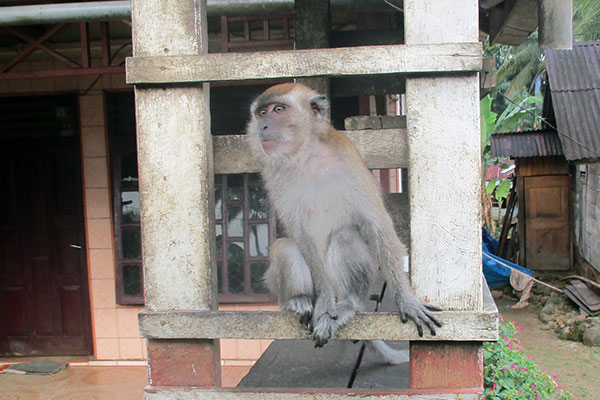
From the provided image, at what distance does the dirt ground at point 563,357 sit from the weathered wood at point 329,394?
4759mm

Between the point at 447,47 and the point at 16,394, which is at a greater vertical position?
the point at 447,47

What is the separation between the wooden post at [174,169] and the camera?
2.02m

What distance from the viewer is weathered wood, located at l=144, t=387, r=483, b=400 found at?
1968mm

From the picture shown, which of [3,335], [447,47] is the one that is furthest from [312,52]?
[3,335]

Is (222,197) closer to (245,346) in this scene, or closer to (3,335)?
(245,346)

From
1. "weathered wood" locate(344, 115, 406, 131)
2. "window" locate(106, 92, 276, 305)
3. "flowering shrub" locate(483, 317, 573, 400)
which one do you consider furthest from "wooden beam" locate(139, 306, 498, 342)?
"window" locate(106, 92, 276, 305)

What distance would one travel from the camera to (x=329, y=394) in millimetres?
1982

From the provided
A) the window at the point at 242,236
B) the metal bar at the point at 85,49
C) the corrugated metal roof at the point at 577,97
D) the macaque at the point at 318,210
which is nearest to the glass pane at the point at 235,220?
the window at the point at 242,236

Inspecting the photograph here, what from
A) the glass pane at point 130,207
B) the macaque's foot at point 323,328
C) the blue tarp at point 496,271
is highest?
the glass pane at point 130,207

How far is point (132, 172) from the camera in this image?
5836mm

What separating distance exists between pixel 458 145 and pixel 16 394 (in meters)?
5.39

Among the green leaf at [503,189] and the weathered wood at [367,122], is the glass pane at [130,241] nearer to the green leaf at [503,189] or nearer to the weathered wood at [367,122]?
the weathered wood at [367,122]

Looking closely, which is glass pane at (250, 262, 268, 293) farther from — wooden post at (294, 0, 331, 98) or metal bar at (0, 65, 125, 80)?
wooden post at (294, 0, 331, 98)

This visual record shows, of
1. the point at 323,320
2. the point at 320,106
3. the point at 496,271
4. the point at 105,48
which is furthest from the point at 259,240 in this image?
the point at 496,271
